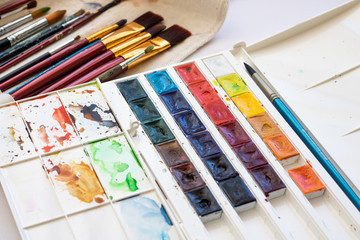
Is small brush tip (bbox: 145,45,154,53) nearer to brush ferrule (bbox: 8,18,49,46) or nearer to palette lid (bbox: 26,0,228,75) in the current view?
palette lid (bbox: 26,0,228,75)

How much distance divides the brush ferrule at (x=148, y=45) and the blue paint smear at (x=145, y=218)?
1.67 feet

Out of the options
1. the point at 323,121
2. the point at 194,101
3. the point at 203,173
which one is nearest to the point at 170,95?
the point at 194,101

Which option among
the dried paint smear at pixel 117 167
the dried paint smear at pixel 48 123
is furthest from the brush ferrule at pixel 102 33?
the dried paint smear at pixel 117 167

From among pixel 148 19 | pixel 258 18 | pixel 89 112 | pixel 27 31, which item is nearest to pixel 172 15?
pixel 148 19

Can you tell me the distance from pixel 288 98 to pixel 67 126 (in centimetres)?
47

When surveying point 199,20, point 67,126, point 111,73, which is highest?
point 199,20

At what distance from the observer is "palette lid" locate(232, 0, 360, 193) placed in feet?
3.85

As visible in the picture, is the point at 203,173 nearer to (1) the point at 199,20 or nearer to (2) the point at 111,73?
(2) the point at 111,73

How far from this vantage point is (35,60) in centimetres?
141

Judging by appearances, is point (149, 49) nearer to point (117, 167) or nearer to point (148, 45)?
point (148, 45)

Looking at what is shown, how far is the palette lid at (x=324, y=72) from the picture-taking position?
1.17 metres

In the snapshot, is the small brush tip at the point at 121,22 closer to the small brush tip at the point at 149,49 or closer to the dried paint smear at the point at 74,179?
the small brush tip at the point at 149,49

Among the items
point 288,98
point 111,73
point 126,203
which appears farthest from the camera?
point 111,73

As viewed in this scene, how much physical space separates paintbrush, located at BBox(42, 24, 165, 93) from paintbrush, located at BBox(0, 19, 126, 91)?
0.06 m
